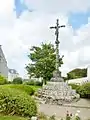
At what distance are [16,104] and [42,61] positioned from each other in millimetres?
27812

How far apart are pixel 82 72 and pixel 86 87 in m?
39.6

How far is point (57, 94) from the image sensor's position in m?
22.1

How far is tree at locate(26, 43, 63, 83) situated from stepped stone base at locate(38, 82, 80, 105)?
1485 cm

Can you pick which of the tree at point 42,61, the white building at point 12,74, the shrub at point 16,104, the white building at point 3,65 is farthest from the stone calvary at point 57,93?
the white building at point 12,74

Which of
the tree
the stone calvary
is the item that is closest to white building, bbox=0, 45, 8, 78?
the tree

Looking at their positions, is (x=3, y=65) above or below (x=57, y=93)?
above

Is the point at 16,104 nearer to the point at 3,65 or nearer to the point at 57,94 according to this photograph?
the point at 57,94

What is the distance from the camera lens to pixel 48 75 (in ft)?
128

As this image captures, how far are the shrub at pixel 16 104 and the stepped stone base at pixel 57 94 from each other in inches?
413

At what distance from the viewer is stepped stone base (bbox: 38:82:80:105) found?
21308 mm

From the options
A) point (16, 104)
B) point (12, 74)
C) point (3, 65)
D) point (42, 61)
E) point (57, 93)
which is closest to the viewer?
point (16, 104)

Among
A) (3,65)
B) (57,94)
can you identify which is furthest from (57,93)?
(3,65)

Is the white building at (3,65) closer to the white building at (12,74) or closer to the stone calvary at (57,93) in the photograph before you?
the white building at (12,74)

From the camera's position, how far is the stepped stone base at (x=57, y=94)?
69.9 ft
